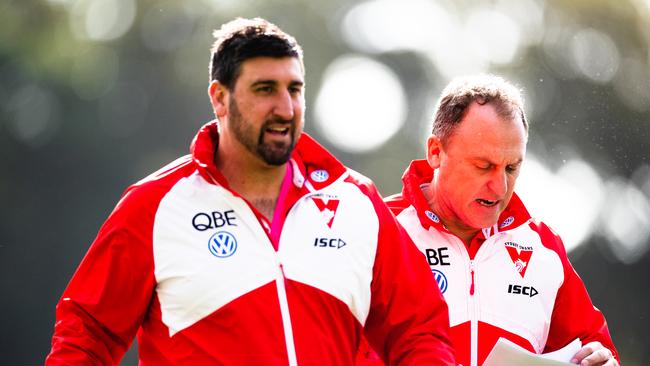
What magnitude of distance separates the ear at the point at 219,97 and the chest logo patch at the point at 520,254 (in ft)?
4.55

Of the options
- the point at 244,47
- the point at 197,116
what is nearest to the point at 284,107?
the point at 244,47

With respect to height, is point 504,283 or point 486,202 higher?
point 486,202

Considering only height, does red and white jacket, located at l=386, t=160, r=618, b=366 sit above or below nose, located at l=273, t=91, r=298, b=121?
below

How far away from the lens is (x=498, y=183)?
19.5 ft

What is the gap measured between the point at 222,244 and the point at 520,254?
1.41 meters

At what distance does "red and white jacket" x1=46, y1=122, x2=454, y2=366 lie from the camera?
529 cm

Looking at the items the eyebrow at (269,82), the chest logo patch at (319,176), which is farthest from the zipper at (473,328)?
the eyebrow at (269,82)

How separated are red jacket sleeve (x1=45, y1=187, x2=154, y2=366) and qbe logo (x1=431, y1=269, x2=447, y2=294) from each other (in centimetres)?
127

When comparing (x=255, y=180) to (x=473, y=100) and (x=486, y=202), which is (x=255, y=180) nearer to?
(x=486, y=202)

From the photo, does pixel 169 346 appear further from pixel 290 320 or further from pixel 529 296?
pixel 529 296

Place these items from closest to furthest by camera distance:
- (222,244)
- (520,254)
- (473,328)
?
(222,244) → (473,328) → (520,254)

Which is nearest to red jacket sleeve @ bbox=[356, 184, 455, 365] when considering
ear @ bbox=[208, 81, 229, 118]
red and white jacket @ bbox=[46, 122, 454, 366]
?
red and white jacket @ bbox=[46, 122, 454, 366]

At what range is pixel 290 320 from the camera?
17.4 feet

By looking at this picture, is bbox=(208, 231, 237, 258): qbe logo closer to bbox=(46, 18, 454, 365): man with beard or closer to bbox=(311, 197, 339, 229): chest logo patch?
bbox=(46, 18, 454, 365): man with beard
